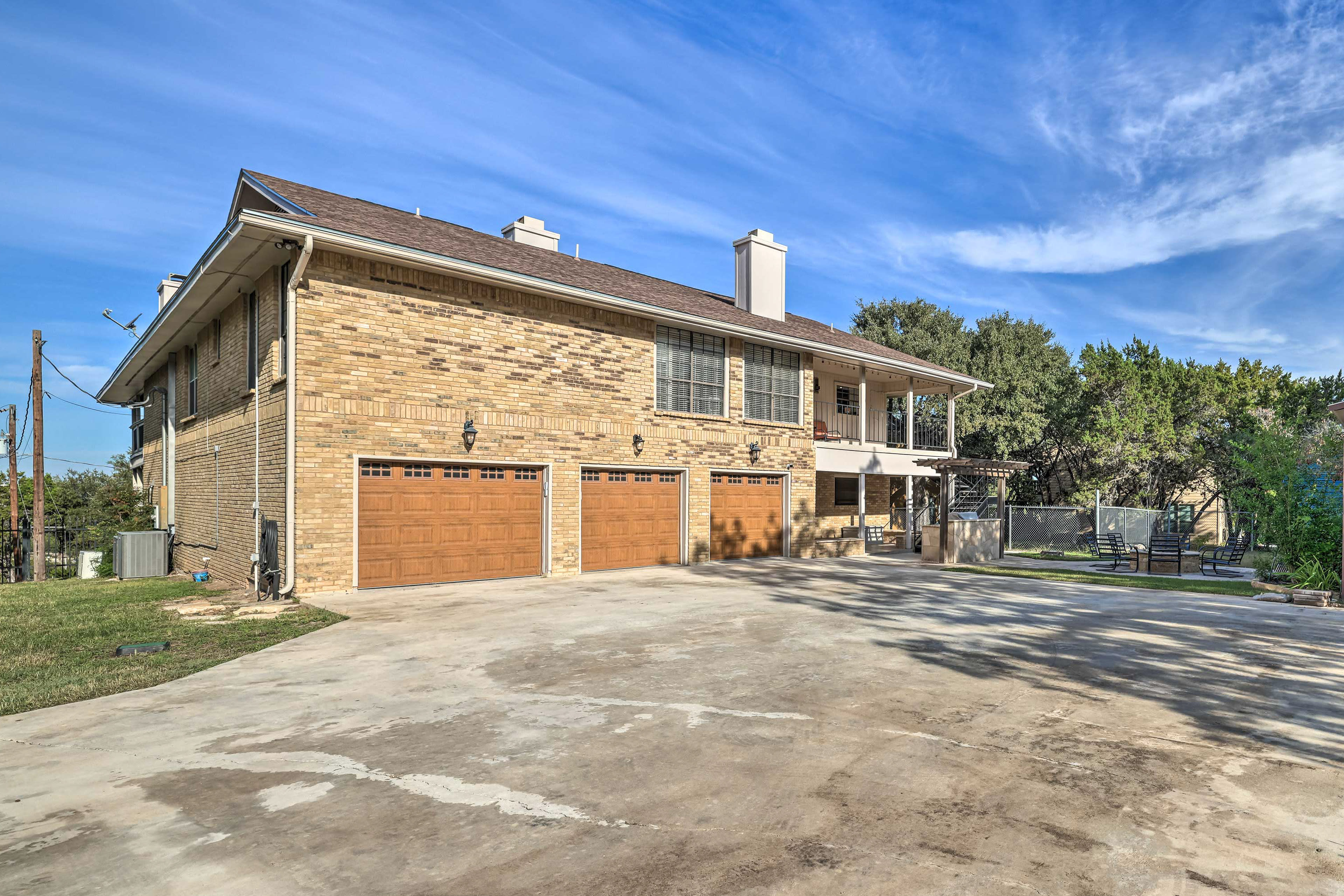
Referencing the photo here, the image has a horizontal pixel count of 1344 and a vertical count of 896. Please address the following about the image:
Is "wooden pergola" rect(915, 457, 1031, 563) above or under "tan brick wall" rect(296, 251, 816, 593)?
under

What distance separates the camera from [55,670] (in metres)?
7.05

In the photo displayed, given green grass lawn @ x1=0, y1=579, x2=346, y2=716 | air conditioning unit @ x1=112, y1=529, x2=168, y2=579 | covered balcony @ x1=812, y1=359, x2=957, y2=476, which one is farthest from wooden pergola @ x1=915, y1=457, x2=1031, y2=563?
air conditioning unit @ x1=112, y1=529, x2=168, y2=579

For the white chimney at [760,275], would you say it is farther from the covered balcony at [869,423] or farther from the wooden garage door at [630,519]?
the wooden garage door at [630,519]

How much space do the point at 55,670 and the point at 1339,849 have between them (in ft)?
32.9

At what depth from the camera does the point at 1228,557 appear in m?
18.9

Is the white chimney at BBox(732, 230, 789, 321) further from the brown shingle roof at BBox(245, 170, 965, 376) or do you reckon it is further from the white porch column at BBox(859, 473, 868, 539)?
the white porch column at BBox(859, 473, 868, 539)

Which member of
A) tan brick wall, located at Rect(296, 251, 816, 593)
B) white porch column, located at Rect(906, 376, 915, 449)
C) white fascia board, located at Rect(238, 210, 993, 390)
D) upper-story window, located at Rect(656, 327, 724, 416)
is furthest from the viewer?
white porch column, located at Rect(906, 376, 915, 449)

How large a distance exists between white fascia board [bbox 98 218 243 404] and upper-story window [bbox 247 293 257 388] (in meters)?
0.97

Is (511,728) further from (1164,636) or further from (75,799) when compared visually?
(1164,636)

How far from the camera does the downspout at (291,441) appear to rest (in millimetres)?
11609

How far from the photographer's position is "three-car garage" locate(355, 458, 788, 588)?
12703 millimetres

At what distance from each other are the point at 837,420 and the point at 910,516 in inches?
178

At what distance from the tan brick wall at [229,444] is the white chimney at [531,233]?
7713mm

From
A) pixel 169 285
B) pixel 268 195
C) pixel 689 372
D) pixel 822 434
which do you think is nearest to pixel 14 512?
pixel 169 285
